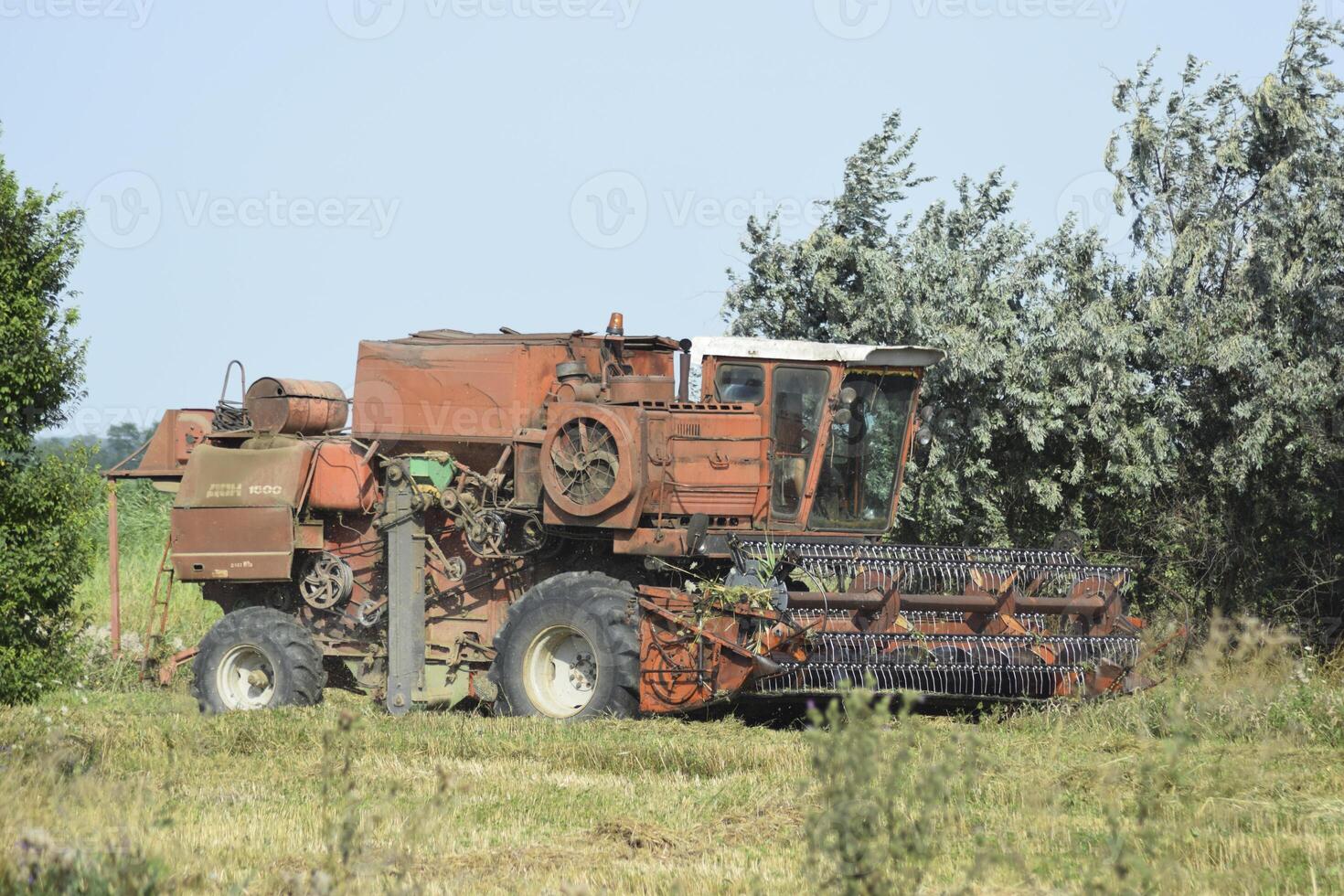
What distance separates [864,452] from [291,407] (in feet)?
15.6

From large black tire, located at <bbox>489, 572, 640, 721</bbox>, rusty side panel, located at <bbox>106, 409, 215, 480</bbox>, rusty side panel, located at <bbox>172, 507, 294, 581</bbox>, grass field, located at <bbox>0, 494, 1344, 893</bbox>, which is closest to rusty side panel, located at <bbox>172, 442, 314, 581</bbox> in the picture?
rusty side panel, located at <bbox>172, 507, 294, 581</bbox>

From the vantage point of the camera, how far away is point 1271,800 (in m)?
7.16

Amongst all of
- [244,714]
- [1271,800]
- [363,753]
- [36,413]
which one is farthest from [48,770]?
[36,413]

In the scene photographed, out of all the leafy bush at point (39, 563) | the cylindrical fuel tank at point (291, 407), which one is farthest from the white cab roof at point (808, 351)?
the leafy bush at point (39, 563)

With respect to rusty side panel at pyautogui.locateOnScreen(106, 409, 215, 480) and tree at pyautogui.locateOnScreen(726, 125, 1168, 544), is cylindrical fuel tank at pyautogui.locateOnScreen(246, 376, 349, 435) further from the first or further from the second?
tree at pyautogui.locateOnScreen(726, 125, 1168, 544)

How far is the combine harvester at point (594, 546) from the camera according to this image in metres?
10.4

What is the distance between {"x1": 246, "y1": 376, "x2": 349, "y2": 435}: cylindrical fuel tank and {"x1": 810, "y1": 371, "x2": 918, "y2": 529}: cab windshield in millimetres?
4307

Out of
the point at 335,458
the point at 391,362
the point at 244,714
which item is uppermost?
the point at 391,362

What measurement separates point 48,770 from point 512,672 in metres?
4.95

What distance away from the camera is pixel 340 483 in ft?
40.5

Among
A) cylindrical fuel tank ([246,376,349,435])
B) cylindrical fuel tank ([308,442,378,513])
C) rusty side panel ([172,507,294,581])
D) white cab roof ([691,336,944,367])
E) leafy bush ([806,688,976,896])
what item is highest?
white cab roof ([691,336,944,367])

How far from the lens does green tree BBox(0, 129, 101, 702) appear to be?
38.5 feet

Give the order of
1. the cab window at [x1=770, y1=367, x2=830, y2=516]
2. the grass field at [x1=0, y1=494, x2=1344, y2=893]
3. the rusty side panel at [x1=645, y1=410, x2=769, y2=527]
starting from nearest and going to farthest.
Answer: the grass field at [x1=0, y1=494, x2=1344, y2=893]
the rusty side panel at [x1=645, y1=410, x2=769, y2=527]
the cab window at [x1=770, y1=367, x2=830, y2=516]

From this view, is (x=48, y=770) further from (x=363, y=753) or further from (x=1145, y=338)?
(x=1145, y=338)
